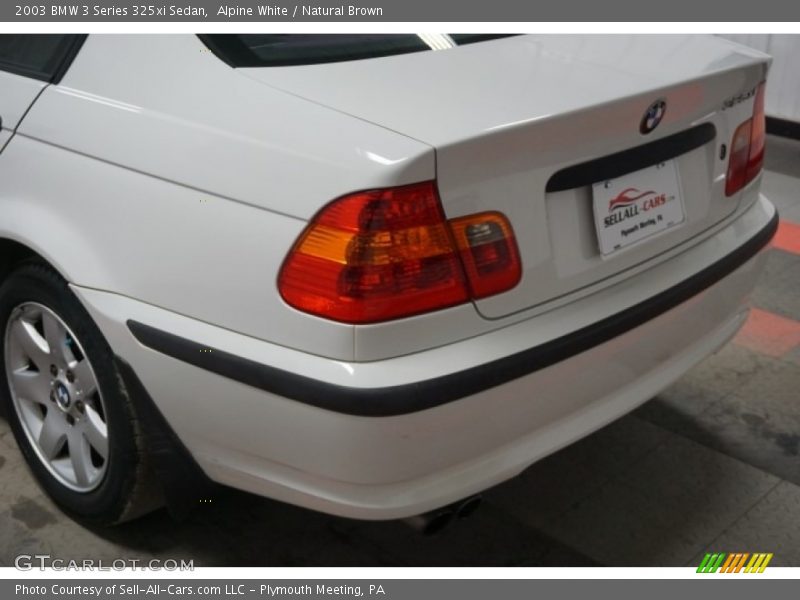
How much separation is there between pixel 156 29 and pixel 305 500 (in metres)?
1.04

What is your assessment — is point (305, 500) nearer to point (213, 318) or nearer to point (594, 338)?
point (213, 318)

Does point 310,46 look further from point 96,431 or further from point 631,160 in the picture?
point 96,431

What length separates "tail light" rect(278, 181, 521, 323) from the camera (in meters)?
1.71

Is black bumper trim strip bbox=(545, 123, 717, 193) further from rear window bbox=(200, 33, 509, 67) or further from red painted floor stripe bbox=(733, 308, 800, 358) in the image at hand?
red painted floor stripe bbox=(733, 308, 800, 358)

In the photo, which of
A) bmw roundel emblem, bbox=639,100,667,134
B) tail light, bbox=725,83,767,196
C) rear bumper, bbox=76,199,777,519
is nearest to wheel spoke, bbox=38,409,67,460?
rear bumper, bbox=76,199,777,519

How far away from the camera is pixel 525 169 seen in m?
1.81

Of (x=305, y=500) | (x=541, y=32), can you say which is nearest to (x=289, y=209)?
(x=305, y=500)

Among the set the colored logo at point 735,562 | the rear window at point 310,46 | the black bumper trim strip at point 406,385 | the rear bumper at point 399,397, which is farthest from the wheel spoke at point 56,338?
the colored logo at point 735,562

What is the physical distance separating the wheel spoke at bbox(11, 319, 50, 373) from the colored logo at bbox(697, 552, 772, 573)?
1.63 meters

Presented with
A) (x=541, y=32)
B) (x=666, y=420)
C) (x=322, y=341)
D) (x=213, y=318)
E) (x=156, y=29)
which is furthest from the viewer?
(x=666, y=420)

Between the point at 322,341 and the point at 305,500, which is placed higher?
the point at 322,341

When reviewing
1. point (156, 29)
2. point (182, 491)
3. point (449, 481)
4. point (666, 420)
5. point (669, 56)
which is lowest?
point (666, 420)

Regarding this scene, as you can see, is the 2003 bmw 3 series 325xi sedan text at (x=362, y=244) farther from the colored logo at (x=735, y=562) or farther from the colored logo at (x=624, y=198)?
the colored logo at (x=735, y=562)

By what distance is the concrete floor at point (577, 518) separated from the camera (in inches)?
92.4
